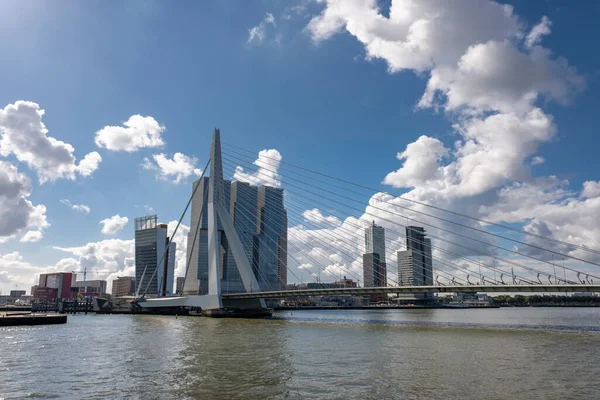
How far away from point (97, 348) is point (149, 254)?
170625 millimetres

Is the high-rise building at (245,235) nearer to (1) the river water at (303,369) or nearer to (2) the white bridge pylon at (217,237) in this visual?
(2) the white bridge pylon at (217,237)

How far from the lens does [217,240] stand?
6425 centimetres

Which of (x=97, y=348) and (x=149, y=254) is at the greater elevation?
(x=149, y=254)

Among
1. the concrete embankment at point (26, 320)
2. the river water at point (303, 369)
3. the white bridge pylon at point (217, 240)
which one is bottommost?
the concrete embankment at point (26, 320)

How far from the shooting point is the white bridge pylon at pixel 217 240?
2511 inches

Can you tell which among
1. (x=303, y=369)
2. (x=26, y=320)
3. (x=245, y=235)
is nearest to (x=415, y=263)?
(x=245, y=235)

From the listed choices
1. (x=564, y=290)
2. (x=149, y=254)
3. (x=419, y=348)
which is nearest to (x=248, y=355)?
(x=419, y=348)

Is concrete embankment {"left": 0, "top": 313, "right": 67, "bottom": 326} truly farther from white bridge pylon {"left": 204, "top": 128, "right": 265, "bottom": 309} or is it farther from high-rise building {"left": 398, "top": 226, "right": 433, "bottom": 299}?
Answer: high-rise building {"left": 398, "top": 226, "right": 433, "bottom": 299}

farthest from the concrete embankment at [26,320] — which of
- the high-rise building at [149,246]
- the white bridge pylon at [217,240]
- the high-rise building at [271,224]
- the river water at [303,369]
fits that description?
the high-rise building at [149,246]

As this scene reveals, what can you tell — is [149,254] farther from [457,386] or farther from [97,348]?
[457,386]

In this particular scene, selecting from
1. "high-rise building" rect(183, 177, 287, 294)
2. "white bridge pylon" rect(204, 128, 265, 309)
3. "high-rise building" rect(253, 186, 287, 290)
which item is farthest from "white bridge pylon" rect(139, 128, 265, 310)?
"high-rise building" rect(183, 177, 287, 294)

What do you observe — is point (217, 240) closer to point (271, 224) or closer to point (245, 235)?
point (245, 235)

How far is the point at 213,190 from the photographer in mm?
66312

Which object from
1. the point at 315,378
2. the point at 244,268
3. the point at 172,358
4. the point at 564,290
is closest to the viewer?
the point at 315,378
